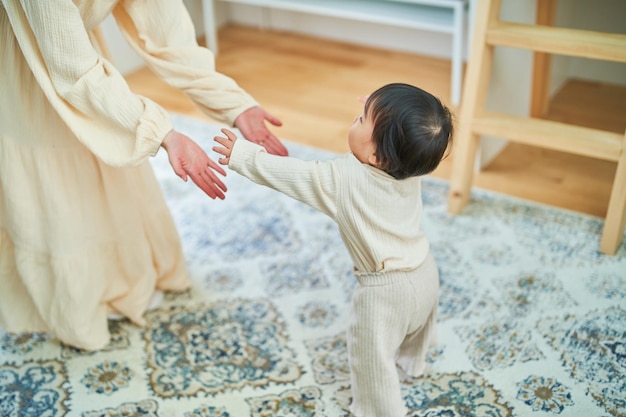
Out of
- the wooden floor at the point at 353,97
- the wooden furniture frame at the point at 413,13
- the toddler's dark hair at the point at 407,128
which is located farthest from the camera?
the wooden furniture frame at the point at 413,13

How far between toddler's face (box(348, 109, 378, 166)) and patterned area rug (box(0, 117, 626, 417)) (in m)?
0.54

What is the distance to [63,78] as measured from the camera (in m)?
1.28

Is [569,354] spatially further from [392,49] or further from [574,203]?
[392,49]

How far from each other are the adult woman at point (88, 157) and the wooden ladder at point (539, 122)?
715 mm

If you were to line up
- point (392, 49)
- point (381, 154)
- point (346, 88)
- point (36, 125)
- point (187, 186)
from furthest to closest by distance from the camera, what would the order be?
point (392, 49)
point (346, 88)
point (187, 186)
point (36, 125)
point (381, 154)

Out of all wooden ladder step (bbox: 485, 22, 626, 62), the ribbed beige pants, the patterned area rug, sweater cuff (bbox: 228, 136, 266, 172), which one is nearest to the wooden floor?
the patterned area rug

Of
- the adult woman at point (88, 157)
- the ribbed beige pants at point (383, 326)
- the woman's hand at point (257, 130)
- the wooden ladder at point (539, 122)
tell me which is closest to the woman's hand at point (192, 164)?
the adult woman at point (88, 157)

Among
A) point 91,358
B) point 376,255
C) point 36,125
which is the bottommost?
point 91,358

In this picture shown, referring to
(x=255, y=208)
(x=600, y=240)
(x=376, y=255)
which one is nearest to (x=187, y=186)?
(x=255, y=208)

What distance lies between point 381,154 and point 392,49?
214 cm

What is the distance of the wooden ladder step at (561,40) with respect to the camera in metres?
1.75

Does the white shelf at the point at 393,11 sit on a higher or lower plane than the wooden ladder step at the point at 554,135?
higher

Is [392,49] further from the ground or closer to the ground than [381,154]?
closer to the ground

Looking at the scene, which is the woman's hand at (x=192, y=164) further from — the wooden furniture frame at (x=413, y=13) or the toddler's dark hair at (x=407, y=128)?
the wooden furniture frame at (x=413, y=13)
